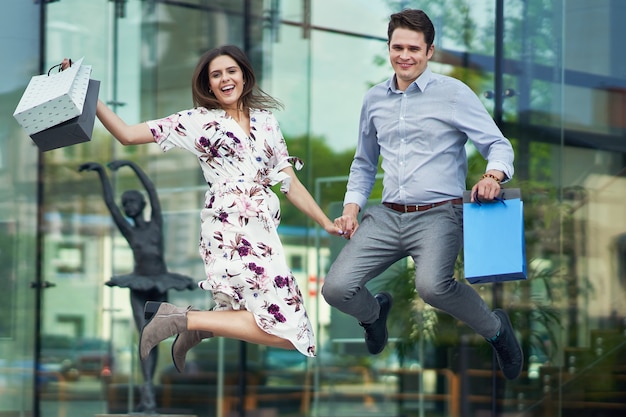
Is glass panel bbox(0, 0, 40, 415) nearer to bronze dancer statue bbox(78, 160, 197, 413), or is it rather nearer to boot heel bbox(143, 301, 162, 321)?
bronze dancer statue bbox(78, 160, 197, 413)

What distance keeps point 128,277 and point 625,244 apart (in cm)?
365

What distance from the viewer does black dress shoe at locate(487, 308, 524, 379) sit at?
21.4 ft

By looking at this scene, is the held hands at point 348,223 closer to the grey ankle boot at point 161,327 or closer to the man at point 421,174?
the man at point 421,174

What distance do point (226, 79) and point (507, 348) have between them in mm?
1850

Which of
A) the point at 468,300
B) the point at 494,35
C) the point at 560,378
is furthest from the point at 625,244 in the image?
the point at 468,300

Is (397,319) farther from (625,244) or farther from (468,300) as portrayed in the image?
(468,300)

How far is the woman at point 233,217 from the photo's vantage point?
6.02m

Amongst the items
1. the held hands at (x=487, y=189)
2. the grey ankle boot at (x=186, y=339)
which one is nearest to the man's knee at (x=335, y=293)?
the grey ankle boot at (x=186, y=339)

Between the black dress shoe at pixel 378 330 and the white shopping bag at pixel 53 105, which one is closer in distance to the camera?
the white shopping bag at pixel 53 105

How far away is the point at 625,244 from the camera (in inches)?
372

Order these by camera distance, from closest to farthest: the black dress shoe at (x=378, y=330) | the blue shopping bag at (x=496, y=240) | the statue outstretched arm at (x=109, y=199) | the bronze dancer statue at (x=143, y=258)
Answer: the blue shopping bag at (x=496, y=240) < the black dress shoe at (x=378, y=330) < the statue outstretched arm at (x=109, y=199) < the bronze dancer statue at (x=143, y=258)

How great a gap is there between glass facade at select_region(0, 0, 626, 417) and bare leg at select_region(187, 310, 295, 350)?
159 inches

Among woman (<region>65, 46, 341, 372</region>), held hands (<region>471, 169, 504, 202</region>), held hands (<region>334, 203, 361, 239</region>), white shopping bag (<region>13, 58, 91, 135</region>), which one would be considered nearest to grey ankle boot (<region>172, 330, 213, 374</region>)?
woman (<region>65, 46, 341, 372</region>)

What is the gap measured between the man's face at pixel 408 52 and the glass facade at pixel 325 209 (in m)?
3.79
